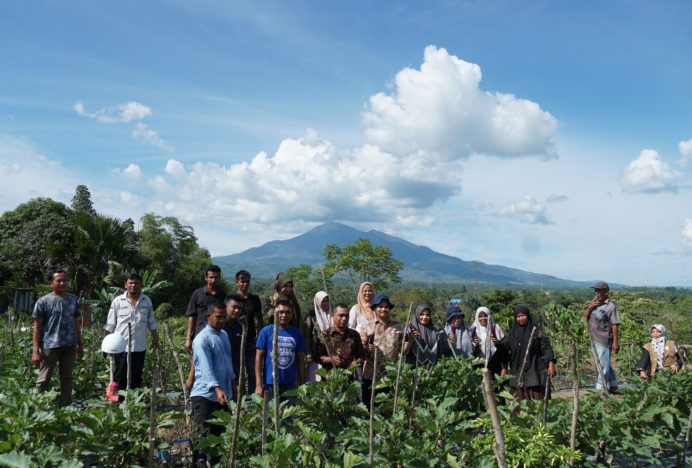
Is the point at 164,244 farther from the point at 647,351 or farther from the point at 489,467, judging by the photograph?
the point at 489,467

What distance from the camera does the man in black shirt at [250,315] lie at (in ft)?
18.3

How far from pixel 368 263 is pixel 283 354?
1400 inches

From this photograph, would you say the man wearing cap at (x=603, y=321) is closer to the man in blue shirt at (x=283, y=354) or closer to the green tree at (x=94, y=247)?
the man in blue shirt at (x=283, y=354)

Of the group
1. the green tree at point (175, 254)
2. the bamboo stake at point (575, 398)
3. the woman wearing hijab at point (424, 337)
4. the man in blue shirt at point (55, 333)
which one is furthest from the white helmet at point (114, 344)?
the green tree at point (175, 254)

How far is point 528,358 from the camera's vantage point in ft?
18.4

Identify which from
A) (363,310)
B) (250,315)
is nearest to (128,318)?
(250,315)

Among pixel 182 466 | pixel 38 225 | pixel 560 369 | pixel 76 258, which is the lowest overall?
pixel 560 369

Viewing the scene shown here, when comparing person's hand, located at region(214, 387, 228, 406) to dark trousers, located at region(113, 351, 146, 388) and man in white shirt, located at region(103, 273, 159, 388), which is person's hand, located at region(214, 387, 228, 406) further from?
dark trousers, located at region(113, 351, 146, 388)

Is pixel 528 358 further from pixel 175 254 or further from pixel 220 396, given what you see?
pixel 175 254

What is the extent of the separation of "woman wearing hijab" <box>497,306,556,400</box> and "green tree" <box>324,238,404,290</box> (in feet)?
110

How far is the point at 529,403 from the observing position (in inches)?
153

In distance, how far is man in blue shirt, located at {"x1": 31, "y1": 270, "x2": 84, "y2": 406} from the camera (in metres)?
5.34

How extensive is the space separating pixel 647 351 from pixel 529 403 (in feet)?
15.1

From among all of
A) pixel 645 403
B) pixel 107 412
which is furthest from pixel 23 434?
pixel 645 403
